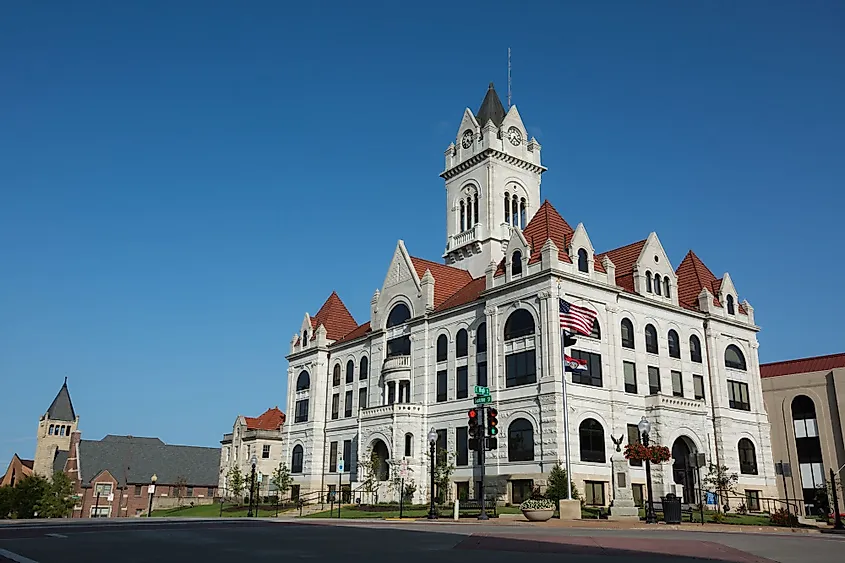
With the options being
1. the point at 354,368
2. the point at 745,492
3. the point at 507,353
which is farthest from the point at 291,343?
the point at 745,492

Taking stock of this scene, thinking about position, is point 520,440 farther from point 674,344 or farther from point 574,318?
point 674,344

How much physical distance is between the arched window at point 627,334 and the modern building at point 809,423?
22093 mm

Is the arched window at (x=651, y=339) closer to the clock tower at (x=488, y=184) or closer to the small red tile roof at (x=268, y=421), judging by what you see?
the clock tower at (x=488, y=184)

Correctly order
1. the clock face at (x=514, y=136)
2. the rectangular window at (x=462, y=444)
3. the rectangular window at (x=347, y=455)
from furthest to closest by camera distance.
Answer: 1. the clock face at (x=514, y=136)
2. the rectangular window at (x=347, y=455)
3. the rectangular window at (x=462, y=444)

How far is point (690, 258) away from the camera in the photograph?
6644cm

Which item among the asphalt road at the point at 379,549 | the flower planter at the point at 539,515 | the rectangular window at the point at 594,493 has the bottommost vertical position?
the asphalt road at the point at 379,549

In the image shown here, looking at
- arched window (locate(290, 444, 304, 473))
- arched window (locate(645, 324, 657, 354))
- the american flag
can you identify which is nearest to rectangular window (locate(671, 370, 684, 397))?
arched window (locate(645, 324, 657, 354))

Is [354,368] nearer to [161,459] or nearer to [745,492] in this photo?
[745,492]

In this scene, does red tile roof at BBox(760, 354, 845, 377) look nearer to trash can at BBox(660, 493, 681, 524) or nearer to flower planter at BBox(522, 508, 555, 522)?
trash can at BBox(660, 493, 681, 524)

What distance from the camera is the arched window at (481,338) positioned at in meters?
56.9

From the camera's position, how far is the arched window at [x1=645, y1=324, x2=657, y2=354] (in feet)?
188

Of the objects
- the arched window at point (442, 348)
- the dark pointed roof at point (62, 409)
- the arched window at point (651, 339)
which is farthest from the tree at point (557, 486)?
the dark pointed roof at point (62, 409)

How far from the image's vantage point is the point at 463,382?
58094 mm

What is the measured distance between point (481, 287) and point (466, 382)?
25.8 feet
